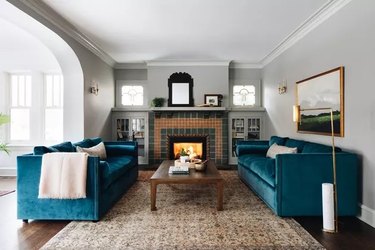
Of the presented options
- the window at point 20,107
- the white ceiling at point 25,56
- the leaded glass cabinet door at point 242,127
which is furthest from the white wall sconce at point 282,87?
the window at point 20,107

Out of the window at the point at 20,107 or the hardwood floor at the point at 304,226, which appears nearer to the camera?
the hardwood floor at the point at 304,226

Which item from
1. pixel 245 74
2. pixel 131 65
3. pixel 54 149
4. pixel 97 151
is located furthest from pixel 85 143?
pixel 245 74

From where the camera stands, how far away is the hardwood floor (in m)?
2.42

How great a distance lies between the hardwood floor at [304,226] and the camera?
242 cm

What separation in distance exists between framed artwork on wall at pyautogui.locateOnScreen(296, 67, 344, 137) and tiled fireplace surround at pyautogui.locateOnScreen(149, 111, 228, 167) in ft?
7.61

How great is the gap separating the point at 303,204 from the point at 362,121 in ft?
3.75

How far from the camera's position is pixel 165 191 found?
425 cm

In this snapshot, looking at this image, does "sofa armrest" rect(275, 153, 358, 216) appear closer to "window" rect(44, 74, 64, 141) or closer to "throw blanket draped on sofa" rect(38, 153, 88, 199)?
"throw blanket draped on sofa" rect(38, 153, 88, 199)

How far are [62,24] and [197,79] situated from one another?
3.45 metres

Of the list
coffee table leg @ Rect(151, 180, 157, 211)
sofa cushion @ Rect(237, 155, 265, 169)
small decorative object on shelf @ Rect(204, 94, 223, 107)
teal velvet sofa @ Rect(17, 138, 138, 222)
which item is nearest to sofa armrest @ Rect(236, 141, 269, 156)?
sofa cushion @ Rect(237, 155, 265, 169)

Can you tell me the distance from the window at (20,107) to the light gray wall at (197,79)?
274cm

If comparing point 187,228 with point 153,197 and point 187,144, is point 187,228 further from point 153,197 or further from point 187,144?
point 187,144

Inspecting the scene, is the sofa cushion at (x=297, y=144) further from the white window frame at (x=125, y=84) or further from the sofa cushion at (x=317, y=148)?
the white window frame at (x=125, y=84)

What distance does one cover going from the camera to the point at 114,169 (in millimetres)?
3605
